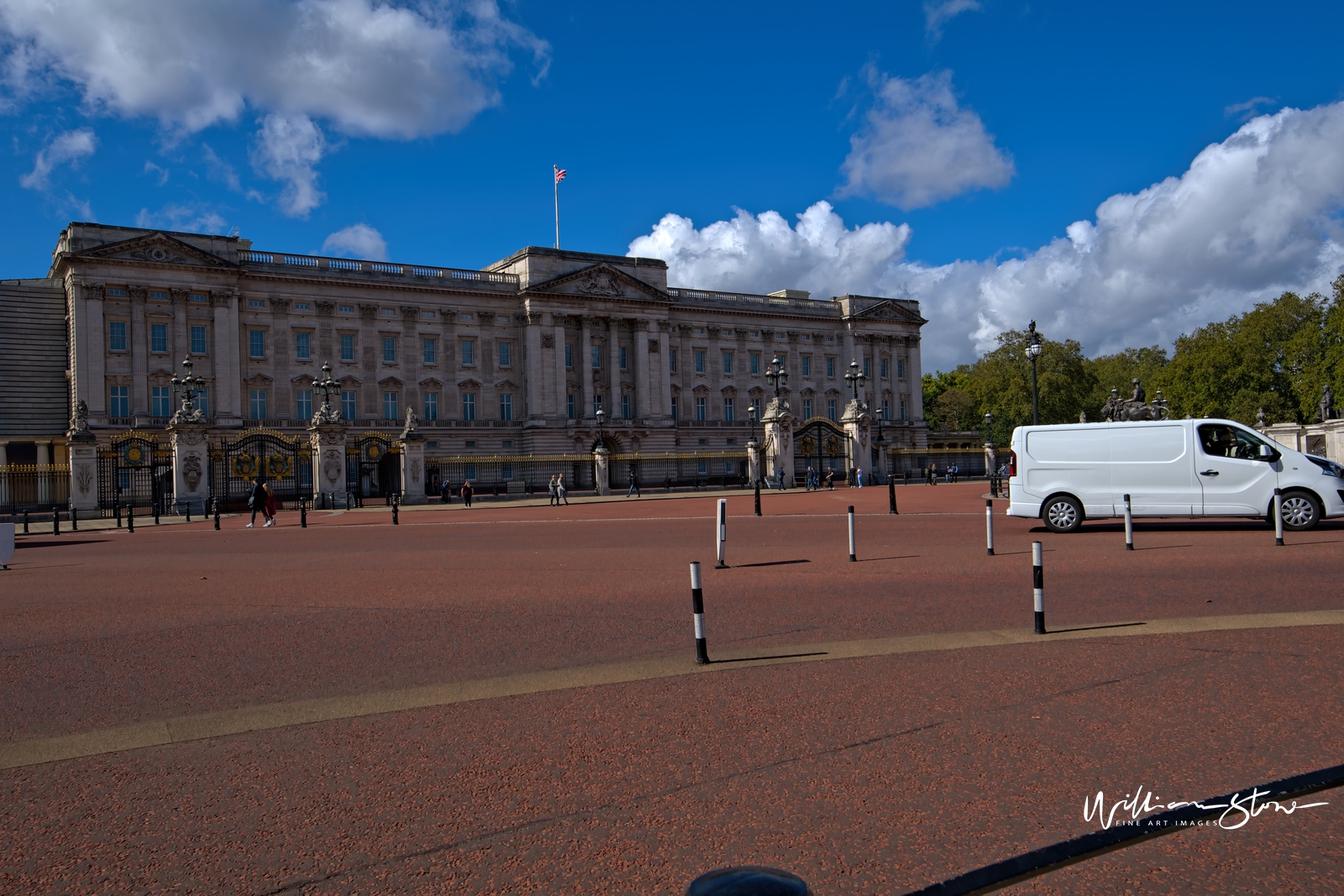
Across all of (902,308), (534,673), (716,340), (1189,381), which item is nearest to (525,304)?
(716,340)

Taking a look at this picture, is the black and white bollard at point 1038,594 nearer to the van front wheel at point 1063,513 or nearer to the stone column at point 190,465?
the van front wheel at point 1063,513

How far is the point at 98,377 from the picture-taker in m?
57.0

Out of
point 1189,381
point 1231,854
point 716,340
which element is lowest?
point 1231,854

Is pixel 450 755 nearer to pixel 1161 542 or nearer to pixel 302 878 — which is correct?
pixel 302 878

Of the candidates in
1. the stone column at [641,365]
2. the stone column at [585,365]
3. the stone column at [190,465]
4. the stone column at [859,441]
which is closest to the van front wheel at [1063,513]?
the stone column at [190,465]

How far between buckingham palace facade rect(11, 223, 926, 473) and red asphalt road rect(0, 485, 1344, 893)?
5426 centimetres

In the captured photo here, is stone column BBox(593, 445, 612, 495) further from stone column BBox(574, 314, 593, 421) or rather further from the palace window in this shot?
the palace window

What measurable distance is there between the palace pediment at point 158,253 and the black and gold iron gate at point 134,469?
21493 mm


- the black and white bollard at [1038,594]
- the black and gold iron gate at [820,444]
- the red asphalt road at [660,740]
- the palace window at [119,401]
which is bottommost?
the red asphalt road at [660,740]

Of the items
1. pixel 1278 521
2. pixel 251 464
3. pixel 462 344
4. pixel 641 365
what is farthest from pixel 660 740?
pixel 641 365

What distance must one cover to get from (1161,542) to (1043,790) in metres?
13.2

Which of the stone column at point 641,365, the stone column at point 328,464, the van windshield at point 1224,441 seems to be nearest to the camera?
the van windshield at point 1224,441

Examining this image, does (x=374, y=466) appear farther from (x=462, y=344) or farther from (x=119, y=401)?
(x=462, y=344)

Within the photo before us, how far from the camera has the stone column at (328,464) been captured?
42.0 meters
